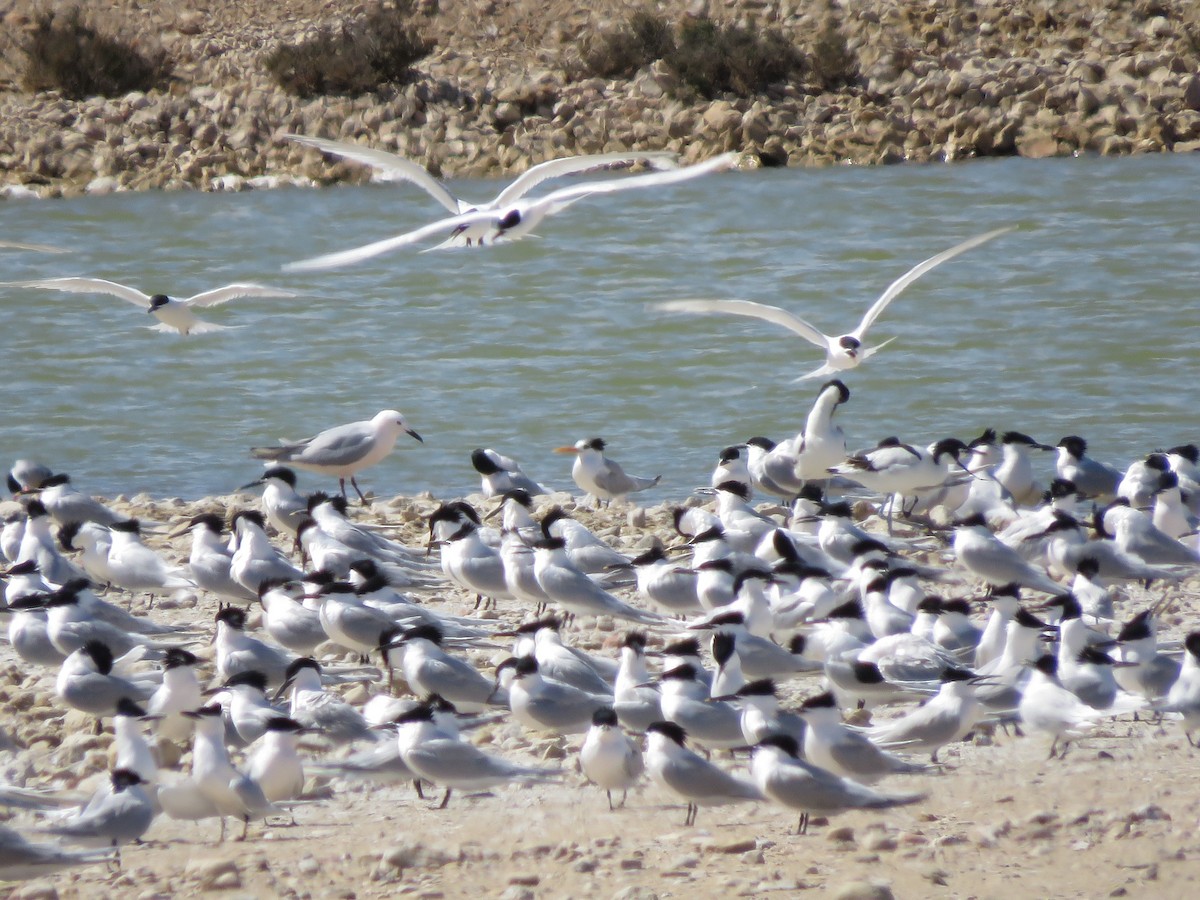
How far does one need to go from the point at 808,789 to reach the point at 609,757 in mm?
627

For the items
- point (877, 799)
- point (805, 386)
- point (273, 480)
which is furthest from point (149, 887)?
point (805, 386)

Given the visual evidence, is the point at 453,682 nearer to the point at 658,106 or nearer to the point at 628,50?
the point at 658,106

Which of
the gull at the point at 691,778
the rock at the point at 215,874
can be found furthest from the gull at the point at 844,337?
the rock at the point at 215,874

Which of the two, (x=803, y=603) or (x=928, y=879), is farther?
(x=803, y=603)

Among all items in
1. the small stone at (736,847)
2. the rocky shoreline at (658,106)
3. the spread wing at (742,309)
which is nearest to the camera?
the small stone at (736,847)

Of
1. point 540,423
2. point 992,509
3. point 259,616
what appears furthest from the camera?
point 540,423

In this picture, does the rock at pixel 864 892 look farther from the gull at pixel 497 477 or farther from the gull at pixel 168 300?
the gull at pixel 168 300

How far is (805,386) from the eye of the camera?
14641mm

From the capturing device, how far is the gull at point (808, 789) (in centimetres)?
510

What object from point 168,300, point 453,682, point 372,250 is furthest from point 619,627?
point 168,300

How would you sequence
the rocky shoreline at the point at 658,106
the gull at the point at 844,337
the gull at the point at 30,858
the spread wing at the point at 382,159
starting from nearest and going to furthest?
1. the gull at the point at 30,858
2. the spread wing at the point at 382,159
3. the gull at the point at 844,337
4. the rocky shoreline at the point at 658,106

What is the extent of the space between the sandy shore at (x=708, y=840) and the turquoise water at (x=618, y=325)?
5.30 metres

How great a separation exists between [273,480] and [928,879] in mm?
5254

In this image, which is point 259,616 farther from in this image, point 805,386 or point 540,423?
point 805,386
